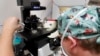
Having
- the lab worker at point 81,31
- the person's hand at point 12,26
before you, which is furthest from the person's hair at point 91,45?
the person's hand at point 12,26

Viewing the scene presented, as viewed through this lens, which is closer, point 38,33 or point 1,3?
point 38,33

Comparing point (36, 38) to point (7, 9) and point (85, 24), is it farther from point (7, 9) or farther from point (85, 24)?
point (7, 9)

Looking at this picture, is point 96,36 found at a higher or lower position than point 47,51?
higher

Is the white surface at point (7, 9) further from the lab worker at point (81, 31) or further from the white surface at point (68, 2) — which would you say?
the lab worker at point (81, 31)

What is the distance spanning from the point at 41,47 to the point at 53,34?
0.11 m

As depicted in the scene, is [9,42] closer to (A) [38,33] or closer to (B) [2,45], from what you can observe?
(B) [2,45]

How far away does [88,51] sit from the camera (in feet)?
A: 2.12

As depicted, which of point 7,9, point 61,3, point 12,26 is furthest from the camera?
point 61,3

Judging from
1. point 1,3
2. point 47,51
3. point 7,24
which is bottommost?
point 47,51

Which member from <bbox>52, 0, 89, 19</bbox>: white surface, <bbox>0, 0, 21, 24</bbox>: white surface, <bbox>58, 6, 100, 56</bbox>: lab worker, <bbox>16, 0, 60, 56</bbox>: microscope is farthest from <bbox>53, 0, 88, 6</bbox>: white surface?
<bbox>58, 6, 100, 56</bbox>: lab worker

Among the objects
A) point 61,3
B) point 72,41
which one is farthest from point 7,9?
point 72,41

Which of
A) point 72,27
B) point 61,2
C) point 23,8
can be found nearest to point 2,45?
point 23,8

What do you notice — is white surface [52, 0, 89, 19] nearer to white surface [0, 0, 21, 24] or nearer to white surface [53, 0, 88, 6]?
white surface [53, 0, 88, 6]

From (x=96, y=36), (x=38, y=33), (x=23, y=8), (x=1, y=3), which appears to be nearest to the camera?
(x=96, y=36)
